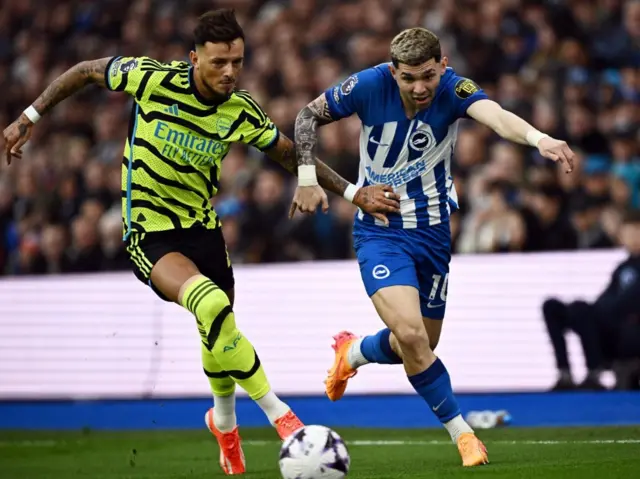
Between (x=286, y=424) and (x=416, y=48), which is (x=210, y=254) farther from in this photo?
(x=416, y=48)

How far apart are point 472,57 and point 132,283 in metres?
4.93

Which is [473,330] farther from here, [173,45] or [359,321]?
[173,45]

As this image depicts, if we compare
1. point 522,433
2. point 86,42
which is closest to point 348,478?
point 522,433

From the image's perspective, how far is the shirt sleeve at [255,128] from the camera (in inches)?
311

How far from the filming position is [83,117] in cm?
1802

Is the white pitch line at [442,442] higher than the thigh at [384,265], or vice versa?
the thigh at [384,265]

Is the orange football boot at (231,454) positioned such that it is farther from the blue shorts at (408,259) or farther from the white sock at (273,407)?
the blue shorts at (408,259)

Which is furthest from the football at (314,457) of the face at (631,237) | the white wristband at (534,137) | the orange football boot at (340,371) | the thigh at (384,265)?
the face at (631,237)

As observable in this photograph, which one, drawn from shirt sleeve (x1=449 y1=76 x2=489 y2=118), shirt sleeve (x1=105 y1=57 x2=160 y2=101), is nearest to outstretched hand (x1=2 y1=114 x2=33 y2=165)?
shirt sleeve (x1=105 y1=57 x2=160 y2=101)

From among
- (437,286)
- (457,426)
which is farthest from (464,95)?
(457,426)

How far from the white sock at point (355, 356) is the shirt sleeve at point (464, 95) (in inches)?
77.8

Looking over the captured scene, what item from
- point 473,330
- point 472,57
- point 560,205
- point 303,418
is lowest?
point 303,418

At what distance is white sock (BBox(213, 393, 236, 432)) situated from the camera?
817cm

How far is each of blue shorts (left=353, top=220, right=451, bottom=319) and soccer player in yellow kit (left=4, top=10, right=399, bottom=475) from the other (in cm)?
22
